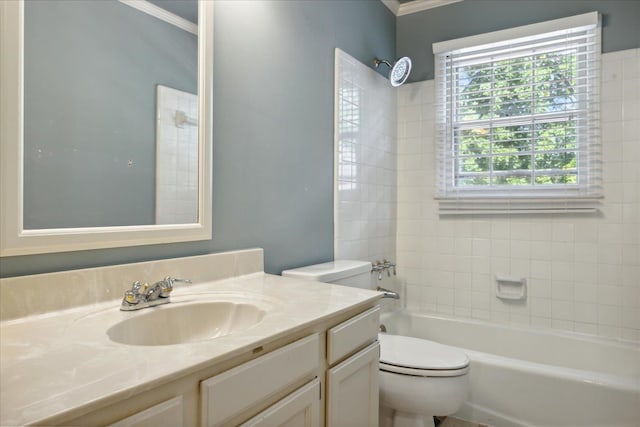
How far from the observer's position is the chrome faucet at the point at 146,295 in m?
1.17

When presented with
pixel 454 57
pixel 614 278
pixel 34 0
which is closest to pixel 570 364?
pixel 614 278

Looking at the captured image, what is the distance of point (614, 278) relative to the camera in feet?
7.80

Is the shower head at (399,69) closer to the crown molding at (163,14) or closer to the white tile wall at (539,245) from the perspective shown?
the white tile wall at (539,245)

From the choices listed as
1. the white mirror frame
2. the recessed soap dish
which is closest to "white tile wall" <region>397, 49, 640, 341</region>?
the recessed soap dish

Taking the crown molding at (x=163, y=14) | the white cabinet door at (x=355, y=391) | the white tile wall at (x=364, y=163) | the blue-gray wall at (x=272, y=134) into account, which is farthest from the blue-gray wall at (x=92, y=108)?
the white tile wall at (x=364, y=163)

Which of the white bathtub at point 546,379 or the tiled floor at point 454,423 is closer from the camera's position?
the white bathtub at point 546,379

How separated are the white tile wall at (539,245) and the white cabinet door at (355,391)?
1.55 meters

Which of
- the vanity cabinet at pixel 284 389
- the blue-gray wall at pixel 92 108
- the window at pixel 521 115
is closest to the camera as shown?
the vanity cabinet at pixel 284 389

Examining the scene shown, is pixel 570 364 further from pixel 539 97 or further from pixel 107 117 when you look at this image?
pixel 107 117

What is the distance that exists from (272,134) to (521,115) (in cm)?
172

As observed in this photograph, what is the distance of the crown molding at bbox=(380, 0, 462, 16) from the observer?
9.41ft

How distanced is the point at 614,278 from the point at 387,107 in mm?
1745

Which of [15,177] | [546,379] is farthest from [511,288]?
[15,177]

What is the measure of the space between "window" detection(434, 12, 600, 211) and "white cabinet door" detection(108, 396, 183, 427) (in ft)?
7.93
